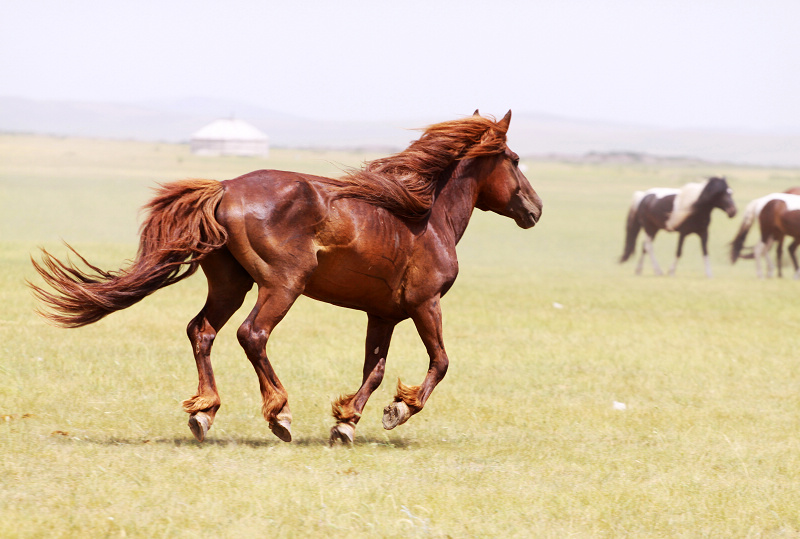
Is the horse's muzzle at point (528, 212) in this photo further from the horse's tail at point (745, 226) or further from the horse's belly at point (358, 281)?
the horse's tail at point (745, 226)

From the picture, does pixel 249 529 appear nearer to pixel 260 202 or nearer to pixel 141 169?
pixel 260 202

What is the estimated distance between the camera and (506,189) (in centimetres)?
762

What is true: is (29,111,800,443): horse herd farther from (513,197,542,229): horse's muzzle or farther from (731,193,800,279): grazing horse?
(731,193,800,279): grazing horse

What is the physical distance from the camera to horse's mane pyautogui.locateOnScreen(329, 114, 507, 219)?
6828 mm

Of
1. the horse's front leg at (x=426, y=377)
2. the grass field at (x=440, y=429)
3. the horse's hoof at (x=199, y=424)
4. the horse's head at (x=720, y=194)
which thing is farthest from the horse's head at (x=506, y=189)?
the horse's head at (x=720, y=194)

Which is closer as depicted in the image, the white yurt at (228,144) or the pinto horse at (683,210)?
the pinto horse at (683,210)

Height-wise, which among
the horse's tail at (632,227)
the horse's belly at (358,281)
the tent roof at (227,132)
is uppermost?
the horse's belly at (358,281)

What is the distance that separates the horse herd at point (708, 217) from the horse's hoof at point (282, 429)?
70.2 feet

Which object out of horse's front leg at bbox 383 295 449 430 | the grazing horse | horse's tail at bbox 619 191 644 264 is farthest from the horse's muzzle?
horse's tail at bbox 619 191 644 264

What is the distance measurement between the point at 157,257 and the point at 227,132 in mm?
96978

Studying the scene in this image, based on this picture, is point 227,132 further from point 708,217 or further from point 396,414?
point 396,414

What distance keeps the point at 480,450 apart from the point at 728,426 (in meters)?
2.59

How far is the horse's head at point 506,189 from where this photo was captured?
7.57 m

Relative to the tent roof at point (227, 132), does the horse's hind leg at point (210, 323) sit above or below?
above
